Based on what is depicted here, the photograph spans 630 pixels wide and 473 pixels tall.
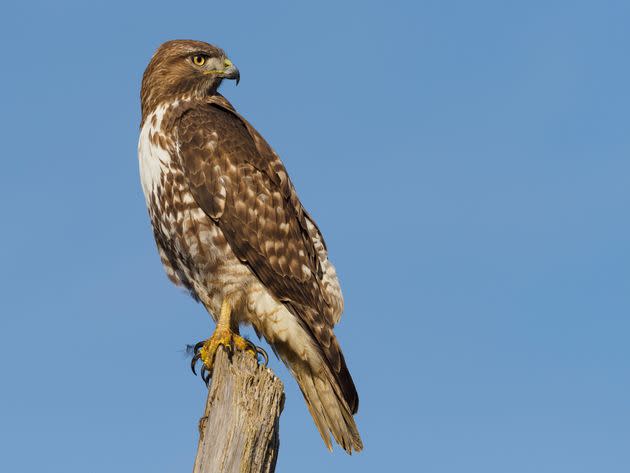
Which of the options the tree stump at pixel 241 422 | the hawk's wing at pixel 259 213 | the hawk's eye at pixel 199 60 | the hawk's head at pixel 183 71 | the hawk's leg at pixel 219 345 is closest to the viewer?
the tree stump at pixel 241 422

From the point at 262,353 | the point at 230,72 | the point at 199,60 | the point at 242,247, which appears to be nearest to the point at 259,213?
the point at 242,247

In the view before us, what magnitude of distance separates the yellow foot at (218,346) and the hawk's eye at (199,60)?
8.14ft

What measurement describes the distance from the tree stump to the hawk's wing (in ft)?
4.85

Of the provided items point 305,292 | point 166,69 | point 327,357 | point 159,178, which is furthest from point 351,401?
point 166,69

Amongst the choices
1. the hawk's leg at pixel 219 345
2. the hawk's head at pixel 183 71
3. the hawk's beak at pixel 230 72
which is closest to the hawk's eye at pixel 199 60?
the hawk's head at pixel 183 71

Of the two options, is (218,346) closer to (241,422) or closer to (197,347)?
(197,347)

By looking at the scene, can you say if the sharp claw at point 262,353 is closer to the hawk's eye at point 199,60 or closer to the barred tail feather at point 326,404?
the barred tail feather at point 326,404

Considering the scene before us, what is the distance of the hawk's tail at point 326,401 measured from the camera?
711 cm

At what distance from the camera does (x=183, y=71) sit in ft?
26.7

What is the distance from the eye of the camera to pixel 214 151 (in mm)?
7441

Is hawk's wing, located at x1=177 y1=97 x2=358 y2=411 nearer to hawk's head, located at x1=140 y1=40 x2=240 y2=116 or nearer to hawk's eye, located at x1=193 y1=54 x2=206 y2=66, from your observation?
hawk's head, located at x1=140 y1=40 x2=240 y2=116

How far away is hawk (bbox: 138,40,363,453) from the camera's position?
23.8 feet

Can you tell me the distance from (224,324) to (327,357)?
82cm

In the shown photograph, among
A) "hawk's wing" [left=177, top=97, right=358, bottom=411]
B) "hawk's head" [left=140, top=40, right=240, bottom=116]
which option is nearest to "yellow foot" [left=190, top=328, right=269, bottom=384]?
"hawk's wing" [left=177, top=97, right=358, bottom=411]
